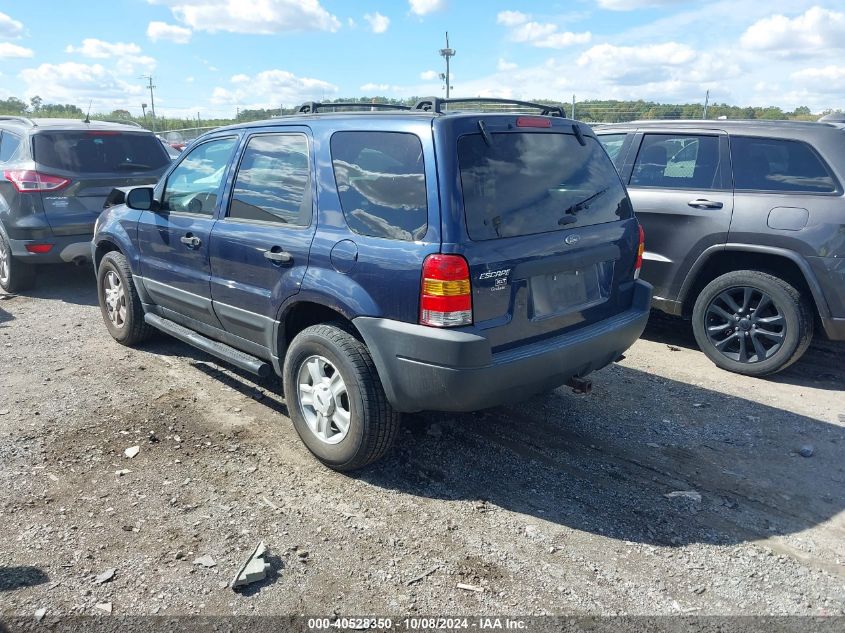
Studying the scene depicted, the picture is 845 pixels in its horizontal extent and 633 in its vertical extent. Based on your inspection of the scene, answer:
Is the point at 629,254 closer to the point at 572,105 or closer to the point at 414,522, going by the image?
the point at 414,522

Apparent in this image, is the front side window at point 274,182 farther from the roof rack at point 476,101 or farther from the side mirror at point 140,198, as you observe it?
the side mirror at point 140,198

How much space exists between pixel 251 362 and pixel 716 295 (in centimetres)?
369

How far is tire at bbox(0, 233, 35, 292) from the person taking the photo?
24.6 feet

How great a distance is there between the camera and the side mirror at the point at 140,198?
4.84 meters

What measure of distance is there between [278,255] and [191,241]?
3.50 ft

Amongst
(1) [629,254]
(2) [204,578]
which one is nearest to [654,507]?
(1) [629,254]

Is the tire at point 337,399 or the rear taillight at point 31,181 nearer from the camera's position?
the tire at point 337,399

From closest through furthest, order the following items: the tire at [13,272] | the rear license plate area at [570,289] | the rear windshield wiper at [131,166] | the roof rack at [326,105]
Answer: the rear license plate area at [570,289] → the roof rack at [326,105] → the tire at [13,272] → the rear windshield wiper at [131,166]

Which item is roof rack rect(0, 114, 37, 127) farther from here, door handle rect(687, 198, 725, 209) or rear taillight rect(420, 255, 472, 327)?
door handle rect(687, 198, 725, 209)

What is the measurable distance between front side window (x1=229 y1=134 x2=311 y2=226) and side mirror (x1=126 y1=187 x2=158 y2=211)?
40.4 inches

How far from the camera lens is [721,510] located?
3393 millimetres

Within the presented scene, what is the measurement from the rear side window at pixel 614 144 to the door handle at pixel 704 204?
2.96 feet

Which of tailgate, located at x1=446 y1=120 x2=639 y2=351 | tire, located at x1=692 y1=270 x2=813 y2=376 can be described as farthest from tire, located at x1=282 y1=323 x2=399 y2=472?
tire, located at x1=692 y1=270 x2=813 y2=376

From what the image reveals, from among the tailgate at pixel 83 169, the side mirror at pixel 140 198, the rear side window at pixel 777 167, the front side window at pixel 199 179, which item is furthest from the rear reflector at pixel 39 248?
the rear side window at pixel 777 167
